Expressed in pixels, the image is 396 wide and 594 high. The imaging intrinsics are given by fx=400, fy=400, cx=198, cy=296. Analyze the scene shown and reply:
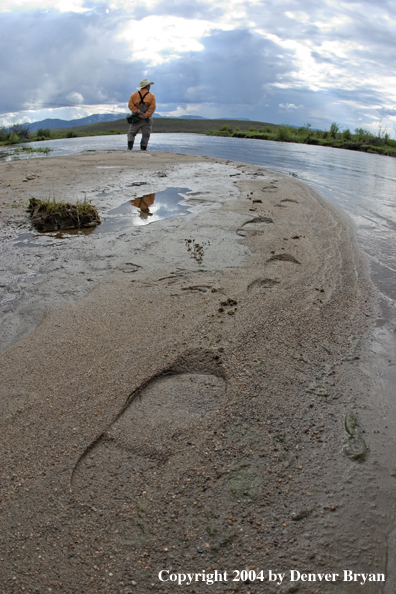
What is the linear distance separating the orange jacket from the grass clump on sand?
9.44 metres

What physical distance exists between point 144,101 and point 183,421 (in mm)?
13310

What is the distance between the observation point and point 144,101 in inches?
517

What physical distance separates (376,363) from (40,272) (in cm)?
285

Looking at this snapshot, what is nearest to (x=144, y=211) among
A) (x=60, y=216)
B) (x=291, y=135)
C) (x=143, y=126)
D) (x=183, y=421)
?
(x=60, y=216)

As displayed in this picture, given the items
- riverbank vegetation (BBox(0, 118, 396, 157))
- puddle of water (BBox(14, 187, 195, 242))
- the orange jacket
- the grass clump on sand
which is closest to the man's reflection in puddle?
puddle of water (BBox(14, 187, 195, 242))

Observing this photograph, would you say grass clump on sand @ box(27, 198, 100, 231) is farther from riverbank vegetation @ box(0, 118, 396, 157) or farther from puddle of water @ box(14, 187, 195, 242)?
riverbank vegetation @ box(0, 118, 396, 157)

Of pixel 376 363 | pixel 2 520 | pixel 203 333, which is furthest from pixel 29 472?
pixel 376 363

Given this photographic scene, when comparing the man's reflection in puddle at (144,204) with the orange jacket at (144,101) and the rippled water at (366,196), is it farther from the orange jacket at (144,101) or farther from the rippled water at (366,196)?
the orange jacket at (144,101)

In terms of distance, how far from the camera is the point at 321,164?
13719 mm

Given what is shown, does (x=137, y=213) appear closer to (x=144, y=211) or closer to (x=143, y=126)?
(x=144, y=211)

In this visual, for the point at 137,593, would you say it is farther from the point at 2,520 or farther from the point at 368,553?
the point at 368,553

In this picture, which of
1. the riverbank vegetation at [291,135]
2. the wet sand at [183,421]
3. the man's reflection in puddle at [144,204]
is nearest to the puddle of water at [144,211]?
the man's reflection in puddle at [144,204]

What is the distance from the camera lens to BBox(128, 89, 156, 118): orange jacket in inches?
517

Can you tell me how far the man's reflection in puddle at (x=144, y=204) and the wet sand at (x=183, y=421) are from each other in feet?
5.91
